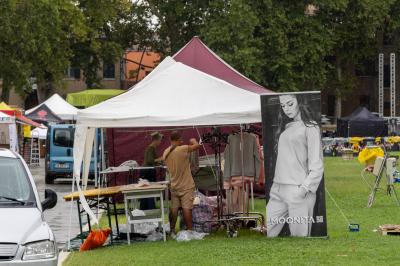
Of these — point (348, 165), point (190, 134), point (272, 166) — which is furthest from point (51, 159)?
point (272, 166)

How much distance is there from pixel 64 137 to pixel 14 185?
22.3 m

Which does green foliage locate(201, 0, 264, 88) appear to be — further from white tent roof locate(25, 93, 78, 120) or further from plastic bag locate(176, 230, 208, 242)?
plastic bag locate(176, 230, 208, 242)

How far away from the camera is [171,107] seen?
15.4 meters

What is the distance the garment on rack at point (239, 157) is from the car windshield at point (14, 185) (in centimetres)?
574

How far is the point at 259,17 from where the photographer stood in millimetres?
→ 53344

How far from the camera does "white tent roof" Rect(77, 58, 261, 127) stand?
15.0m

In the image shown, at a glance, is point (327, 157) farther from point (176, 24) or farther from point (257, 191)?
point (257, 191)

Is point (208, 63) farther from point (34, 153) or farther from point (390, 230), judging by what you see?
point (34, 153)

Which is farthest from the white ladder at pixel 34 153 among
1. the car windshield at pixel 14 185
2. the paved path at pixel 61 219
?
the car windshield at pixel 14 185

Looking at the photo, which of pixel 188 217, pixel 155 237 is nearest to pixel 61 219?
pixel 155 237

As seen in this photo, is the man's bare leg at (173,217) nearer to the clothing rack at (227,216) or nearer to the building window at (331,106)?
the clothing rack at (227,216)

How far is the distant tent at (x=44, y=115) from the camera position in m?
46.8

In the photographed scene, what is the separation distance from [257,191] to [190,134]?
2.28 meters

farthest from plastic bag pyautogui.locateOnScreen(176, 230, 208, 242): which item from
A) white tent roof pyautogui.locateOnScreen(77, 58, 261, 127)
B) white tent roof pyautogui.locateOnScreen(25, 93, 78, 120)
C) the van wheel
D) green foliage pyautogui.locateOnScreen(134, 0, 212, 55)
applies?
green foliage pyautogui.locateOnScreen(134, 0, 212, 55)
